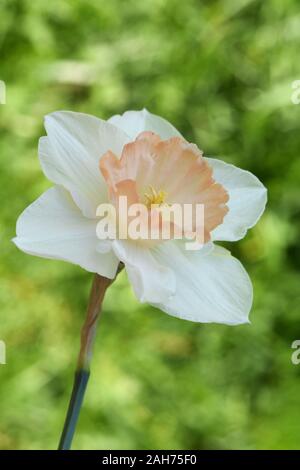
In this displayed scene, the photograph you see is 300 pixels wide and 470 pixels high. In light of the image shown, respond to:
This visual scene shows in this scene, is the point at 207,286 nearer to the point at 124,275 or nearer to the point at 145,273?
the point at 145,273

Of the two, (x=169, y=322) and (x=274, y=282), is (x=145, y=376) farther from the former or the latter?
(x=274, y=282)

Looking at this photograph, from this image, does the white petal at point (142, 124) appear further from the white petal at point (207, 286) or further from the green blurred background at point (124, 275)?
the green blurred background at point (124, 275)
